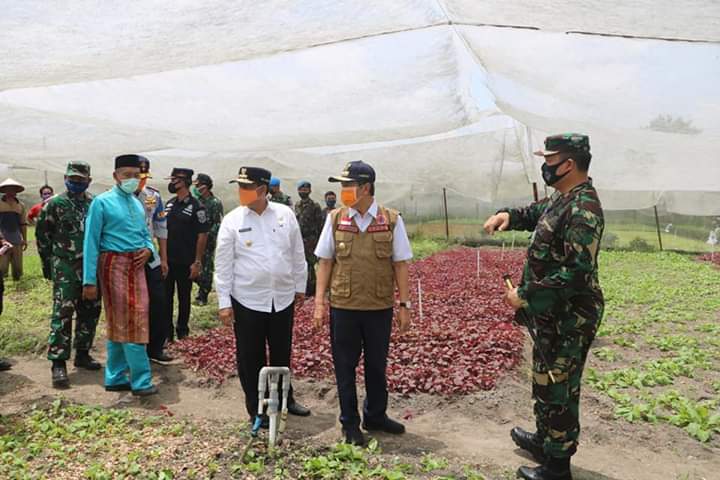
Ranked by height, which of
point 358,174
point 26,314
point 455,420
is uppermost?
point 358,174

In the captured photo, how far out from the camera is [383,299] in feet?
12.9

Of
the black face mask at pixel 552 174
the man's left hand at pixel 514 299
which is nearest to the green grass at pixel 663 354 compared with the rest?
the man's left hand at pixel 514 299

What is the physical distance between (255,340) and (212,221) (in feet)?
13.6

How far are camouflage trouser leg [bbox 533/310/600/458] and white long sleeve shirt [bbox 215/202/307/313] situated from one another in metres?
1.96

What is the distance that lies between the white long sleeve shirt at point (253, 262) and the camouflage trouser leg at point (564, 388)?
196 cm

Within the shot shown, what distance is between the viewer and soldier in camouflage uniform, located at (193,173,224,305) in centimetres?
810

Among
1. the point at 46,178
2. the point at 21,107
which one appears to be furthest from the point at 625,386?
the point at 46,178

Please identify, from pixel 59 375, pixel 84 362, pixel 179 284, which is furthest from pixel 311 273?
pixel 59 375

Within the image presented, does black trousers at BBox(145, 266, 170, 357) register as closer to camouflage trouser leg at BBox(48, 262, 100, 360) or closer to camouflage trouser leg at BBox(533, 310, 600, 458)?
camouflage trouser leg at BBox(48, 262, 100, 360)

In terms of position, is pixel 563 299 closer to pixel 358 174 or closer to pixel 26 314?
pixel 358 174

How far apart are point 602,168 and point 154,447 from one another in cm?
685

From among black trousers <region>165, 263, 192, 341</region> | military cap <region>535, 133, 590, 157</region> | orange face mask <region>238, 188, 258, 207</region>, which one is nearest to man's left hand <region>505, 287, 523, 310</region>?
military cap <region>535, 133, 590, 157</region>

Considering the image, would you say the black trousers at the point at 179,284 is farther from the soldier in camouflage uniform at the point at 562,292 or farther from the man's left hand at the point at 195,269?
the soldier in camouflage uniform at the point at 562,292

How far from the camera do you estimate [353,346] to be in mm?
3980
